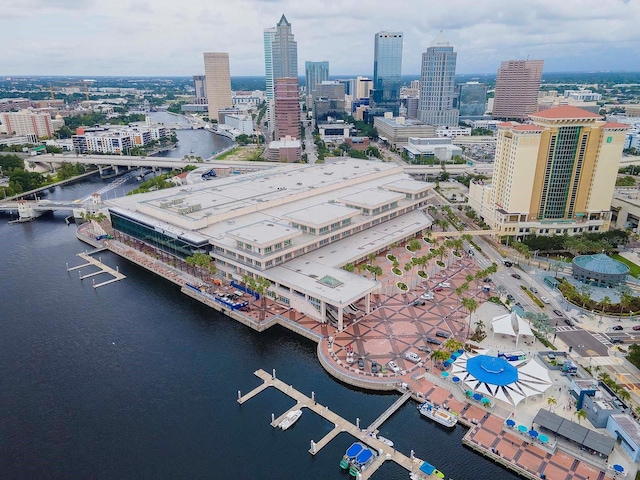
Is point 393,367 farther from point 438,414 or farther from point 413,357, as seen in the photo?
point 438,414

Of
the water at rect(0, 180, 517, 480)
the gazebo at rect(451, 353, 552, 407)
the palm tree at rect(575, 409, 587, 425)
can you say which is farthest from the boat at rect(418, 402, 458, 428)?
the palm tree at rect(575, 409, 587, 425)

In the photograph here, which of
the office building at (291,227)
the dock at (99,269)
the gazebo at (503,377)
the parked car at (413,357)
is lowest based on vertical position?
the dock at (99,269)

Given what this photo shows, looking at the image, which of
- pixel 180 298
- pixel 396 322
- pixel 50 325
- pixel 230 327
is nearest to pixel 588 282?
pixel 396 322

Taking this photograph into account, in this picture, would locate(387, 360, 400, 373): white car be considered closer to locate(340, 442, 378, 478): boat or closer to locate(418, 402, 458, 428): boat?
locate(418, 402, 458, 428): boat

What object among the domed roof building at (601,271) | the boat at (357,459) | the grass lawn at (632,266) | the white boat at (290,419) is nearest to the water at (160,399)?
the white boat at (290,419)

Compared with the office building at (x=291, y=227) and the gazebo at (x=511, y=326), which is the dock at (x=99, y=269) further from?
the gazebo at (x=511, y=326)

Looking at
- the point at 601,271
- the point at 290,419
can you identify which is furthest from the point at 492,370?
the point at 601,271
